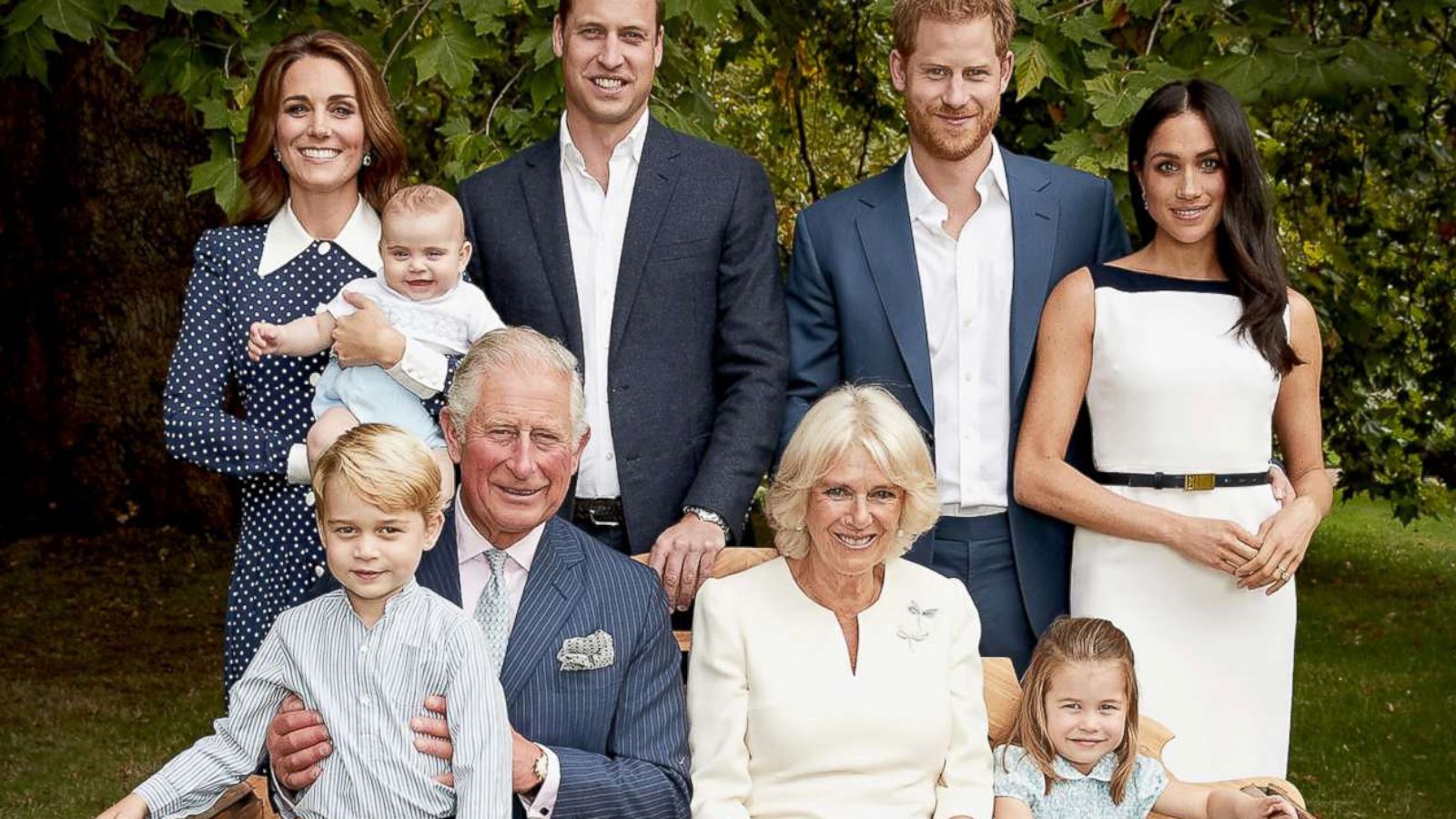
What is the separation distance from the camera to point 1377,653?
10.5 m

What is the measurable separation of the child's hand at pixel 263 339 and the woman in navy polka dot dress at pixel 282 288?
0.35 ft

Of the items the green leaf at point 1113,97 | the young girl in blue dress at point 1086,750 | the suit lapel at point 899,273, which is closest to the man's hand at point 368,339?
the suit lapel at point 899,273

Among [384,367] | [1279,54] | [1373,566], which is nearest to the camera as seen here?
[384,367]

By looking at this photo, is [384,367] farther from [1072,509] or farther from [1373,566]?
[1373,566]

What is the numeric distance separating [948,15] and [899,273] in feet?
1.86

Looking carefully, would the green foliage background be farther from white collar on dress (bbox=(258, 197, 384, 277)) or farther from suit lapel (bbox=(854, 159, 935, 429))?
white collar on dress (bbox=(258, 197, 384, 277))

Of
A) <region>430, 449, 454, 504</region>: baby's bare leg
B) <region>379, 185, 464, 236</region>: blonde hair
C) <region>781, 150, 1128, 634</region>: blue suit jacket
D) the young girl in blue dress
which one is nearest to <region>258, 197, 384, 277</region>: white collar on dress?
<region>379, 185, 464, 236</region>: blonde hair

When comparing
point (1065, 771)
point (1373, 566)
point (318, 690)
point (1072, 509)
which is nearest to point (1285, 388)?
point (1072, 509)

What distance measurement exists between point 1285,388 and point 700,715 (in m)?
1.48

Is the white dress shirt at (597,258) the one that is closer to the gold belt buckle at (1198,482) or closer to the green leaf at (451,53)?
the green leaf at (451,53)

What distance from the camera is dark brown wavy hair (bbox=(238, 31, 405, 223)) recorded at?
3.38 meters

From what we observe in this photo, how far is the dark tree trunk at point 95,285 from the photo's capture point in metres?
9.20

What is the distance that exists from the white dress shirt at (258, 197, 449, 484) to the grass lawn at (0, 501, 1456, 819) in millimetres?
4003

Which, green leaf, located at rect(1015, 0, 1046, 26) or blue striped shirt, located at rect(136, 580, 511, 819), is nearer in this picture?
blue striped shirt, located at rect(136, 580, 511, 819)
